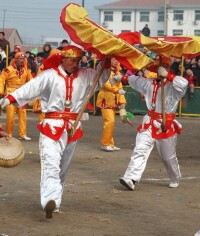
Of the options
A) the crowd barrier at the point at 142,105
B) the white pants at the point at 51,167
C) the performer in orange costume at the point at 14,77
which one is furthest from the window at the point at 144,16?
the white pants at the point at 51,167

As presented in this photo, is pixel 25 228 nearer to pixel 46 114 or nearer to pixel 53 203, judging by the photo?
pixel 53 203

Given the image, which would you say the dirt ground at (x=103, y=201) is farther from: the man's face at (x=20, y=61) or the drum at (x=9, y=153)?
the man's face at (x=20, y=61)

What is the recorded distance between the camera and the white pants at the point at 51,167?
8797 mm

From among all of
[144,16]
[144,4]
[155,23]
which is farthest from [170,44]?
[144,16]

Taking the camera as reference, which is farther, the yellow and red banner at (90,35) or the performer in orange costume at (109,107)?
the performer in orange costume at (109,107)

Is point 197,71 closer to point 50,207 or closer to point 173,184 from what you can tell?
point 173,184

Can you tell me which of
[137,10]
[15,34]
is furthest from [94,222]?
[137,10]

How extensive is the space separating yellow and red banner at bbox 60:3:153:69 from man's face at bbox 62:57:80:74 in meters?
0.23

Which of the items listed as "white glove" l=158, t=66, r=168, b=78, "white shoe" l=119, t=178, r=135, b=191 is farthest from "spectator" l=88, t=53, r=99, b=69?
"white glove" l=158, t=66, r=168, b=78

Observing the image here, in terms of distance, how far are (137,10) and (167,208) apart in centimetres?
9557

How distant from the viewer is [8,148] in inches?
354

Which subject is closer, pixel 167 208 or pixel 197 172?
pixel 167 208

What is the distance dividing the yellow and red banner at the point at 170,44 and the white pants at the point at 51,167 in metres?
1.50

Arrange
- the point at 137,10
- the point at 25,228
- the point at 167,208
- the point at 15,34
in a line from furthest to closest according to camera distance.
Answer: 1. the point at 137,10
2. the point at 15,34
3. the point at 167,208
4. the point at 25,228
